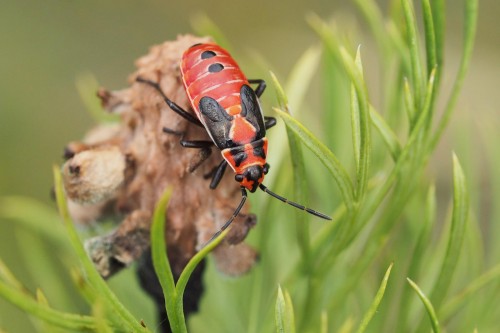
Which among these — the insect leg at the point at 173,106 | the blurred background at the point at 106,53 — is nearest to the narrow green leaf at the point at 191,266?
the insect leg at the point at 173,106

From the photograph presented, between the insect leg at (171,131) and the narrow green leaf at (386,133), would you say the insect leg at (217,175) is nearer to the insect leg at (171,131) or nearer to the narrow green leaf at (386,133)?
the insect leg at (171,131)

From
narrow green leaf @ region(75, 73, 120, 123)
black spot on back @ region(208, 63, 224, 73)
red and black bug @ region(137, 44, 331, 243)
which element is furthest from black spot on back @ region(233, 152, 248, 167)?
narrow green leaf @ region(75, 73, 120, 123)

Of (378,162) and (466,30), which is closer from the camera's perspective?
(466,30)

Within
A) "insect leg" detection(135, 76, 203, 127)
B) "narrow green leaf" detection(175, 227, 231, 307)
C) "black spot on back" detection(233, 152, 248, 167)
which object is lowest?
"narrow green leaf" detection(175, 227, 231, 307)

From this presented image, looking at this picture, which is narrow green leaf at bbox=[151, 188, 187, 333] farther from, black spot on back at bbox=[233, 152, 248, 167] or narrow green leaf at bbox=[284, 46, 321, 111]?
narrow green leaf at bbox=[284, 46, 321, 111]

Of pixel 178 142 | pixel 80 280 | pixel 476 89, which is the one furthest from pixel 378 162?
pixel 476 89

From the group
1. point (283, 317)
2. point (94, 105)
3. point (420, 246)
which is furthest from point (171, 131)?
point (94, 105)

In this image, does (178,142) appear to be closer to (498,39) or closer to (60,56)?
(60,56)
